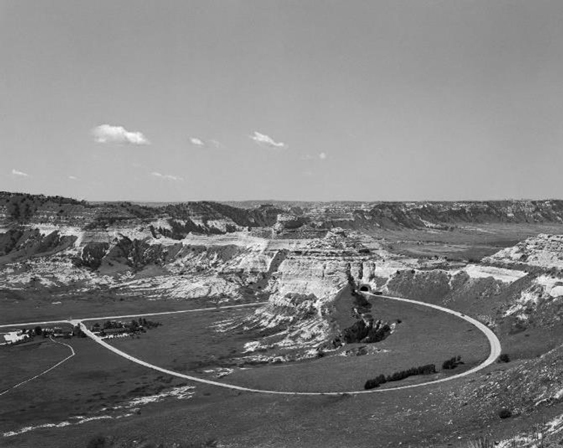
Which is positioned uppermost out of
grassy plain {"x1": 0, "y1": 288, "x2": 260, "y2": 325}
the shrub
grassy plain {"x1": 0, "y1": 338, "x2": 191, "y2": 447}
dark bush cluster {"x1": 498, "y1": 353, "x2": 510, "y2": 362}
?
dark bush cluster {"x1": 498, "y1": 353, "x2": 510, "y2": 362}

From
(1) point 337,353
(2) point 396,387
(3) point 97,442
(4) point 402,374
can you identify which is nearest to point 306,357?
(1) point 337,353

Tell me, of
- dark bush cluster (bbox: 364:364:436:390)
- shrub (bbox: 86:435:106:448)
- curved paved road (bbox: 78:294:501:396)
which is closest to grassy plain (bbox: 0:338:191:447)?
curved paved road (bbox: 78:294:501:396)

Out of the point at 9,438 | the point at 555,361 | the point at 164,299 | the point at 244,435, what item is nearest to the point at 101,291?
the point at 164,299

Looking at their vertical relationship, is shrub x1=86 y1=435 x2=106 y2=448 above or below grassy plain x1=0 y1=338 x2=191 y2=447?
above

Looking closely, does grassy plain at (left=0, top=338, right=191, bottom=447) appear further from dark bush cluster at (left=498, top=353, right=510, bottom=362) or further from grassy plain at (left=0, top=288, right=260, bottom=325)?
dark bush cluster at (left=498, top=353, right=510, bottom=362)

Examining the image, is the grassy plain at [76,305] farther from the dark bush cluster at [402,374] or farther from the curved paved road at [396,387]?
the dark bush cluster at [402,374]

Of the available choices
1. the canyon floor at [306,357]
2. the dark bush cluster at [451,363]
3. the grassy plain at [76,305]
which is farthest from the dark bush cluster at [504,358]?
the grassy plain at [76,305]
